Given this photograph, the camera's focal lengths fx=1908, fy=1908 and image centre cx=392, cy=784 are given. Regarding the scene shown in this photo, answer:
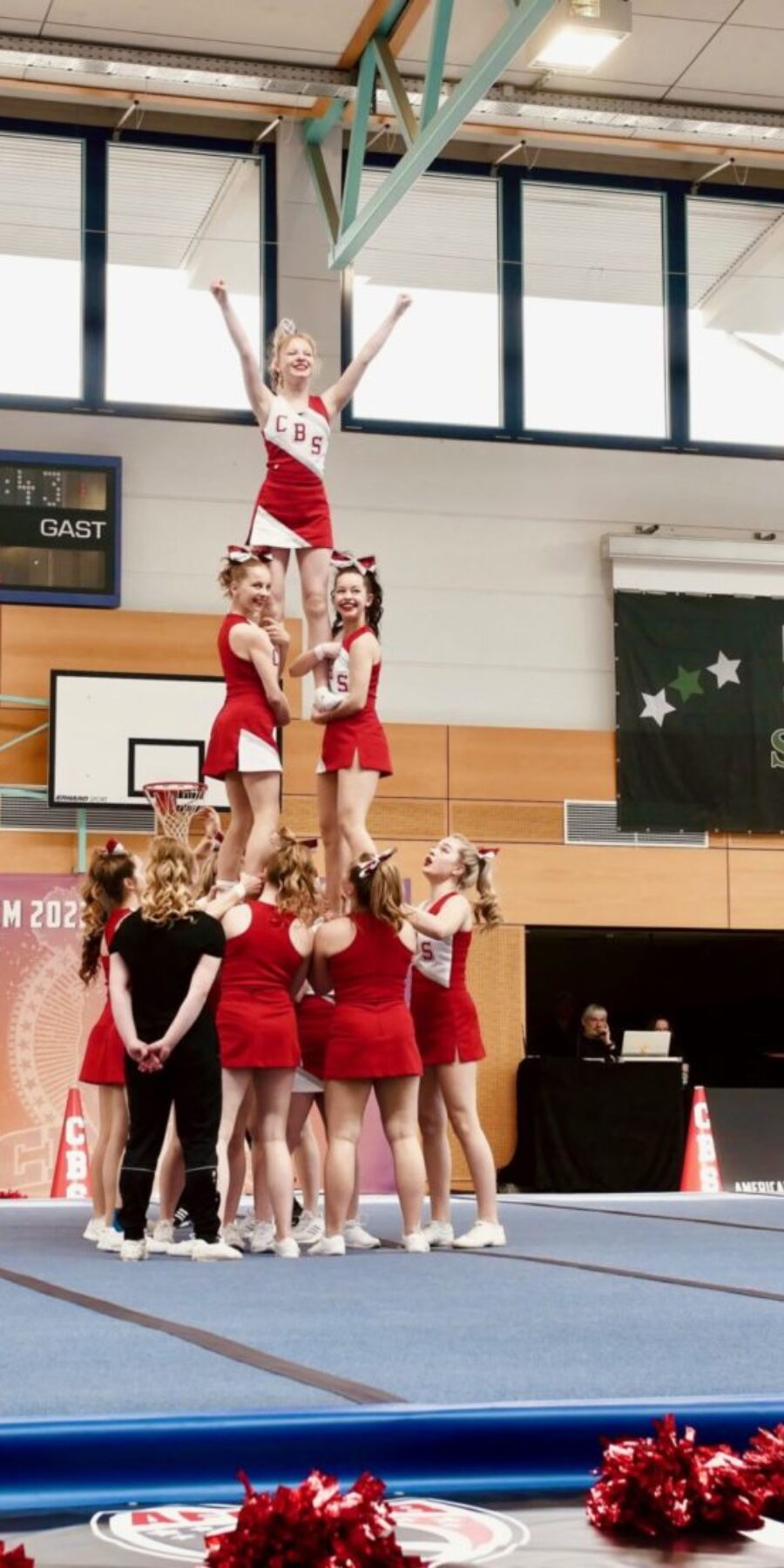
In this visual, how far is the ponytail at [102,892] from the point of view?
7.18 m

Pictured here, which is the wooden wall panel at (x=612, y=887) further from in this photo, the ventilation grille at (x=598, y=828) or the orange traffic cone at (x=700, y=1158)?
the orange traffic cone at (x=700, y=1158)

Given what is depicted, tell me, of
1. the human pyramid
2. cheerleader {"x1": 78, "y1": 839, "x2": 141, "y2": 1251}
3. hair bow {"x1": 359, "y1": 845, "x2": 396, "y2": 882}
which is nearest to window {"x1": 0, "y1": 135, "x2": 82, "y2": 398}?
the human pyramid

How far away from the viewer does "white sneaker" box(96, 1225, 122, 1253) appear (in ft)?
22.7

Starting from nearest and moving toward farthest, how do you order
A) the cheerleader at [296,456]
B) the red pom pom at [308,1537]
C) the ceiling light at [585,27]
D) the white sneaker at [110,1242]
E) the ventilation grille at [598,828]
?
the red pom pom at [308,1537] → the white sneaker at [110,1242] → the cheerleader at [296,456] → the ceiling light at [585,27] → the ventilation grille at [598,828]

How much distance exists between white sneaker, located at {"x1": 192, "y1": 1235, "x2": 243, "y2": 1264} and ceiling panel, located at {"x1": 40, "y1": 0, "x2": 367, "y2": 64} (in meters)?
9.32

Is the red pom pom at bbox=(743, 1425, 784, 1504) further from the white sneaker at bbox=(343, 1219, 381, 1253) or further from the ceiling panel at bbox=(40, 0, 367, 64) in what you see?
the ceiling panel at bbox=(40, 0, 367, 64)

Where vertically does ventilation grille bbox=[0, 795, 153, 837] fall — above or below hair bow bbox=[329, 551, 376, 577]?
below

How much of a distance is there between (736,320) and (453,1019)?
1007 cm

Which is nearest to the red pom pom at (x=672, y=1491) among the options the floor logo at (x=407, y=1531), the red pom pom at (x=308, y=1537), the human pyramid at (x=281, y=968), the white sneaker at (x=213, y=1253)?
the floor logo at (x=407, y=1531)

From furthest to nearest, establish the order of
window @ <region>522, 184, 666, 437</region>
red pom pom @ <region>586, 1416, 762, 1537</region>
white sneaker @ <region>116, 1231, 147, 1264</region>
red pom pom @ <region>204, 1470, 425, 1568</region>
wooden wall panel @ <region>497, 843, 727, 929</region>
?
window @ <region>522, 184, 666, 437</region> → wooden wall panel @ <region>497, 843, 727, 929</region> → white sneaker @ <region>116, 1231, 147, 1264</region> → red pom pom @ <region>586, 1416, 762, 1537</region> → red pom pom @ <region>204, 1470, 425, 1568</region>

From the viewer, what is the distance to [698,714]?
15086 mm

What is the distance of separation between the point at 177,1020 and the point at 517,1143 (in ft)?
28.2

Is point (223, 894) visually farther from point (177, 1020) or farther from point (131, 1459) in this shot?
point (131, 1459)

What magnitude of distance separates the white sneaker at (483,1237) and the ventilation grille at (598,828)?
7.89 meters
